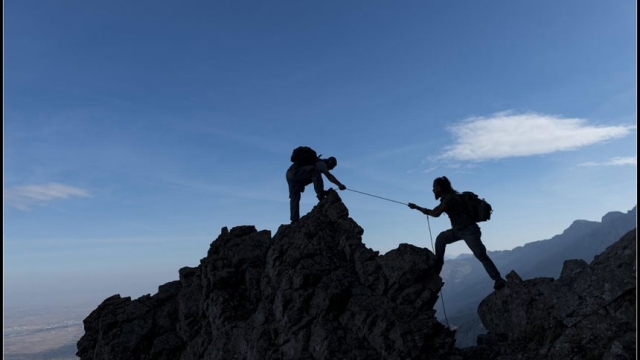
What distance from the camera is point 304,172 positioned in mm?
20766

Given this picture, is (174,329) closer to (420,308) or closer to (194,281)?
(194,281)

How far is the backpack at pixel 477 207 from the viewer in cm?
1511

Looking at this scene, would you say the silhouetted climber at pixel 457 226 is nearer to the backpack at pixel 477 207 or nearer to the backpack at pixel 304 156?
the backpack at pixel 477 207

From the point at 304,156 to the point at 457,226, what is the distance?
9.19 meters

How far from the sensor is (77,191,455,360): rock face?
47.6 ft

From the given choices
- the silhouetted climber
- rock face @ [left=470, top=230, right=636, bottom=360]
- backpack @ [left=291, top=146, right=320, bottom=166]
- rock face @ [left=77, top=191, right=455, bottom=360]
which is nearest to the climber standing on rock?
backpack @ [left=291, top=146, right=320, bottom=166]

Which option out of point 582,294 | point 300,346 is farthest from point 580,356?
point 300,346

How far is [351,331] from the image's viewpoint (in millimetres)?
14898

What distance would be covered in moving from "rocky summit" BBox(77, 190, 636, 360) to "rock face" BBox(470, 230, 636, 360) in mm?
35

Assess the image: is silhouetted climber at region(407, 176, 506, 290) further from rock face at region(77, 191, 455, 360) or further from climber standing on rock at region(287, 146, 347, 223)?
climber standing on rock at region(287, 146, 347, 223)

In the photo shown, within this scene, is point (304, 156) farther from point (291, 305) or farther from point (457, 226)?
point (457, 226)

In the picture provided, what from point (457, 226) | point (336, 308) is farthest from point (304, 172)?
point (457, 226)

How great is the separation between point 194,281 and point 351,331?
11123 millimetres

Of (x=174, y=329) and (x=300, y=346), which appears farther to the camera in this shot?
(x=174, y=329)
